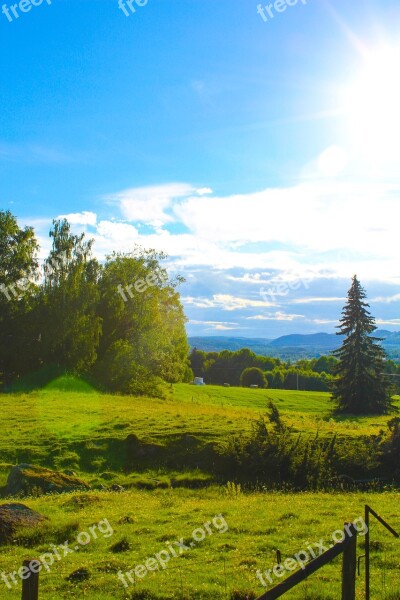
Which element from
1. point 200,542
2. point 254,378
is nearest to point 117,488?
point 200,542

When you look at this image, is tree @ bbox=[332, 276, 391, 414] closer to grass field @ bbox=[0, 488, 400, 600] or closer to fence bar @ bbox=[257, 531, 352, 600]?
grass field @ bbox=[0, 488, 400, 600]

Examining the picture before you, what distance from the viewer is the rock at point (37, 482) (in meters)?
19.9

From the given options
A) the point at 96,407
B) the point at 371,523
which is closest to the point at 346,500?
the point at 371,523

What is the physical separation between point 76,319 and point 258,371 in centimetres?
6964

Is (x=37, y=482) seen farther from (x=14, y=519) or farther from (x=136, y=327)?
(x=136, y=327)

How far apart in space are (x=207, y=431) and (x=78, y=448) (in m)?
6.73

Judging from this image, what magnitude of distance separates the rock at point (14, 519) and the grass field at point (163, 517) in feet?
1.14

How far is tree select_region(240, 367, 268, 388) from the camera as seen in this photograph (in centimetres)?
11825

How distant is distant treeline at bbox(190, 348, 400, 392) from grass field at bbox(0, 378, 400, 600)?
3392 inches

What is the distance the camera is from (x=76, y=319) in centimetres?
5672

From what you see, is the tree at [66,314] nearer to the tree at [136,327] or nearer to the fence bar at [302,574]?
the tree at [136,327]

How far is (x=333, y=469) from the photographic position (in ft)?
80.0

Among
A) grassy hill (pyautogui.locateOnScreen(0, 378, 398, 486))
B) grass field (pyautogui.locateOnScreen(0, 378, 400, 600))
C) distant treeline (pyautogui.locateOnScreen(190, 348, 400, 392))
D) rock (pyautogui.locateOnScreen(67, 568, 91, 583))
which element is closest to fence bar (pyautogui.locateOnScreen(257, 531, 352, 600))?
grass field (pyautogui.locateOnScreen(0, 378, 400, 600))

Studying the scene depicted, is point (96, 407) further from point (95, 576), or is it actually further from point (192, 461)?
point (95, 576)
